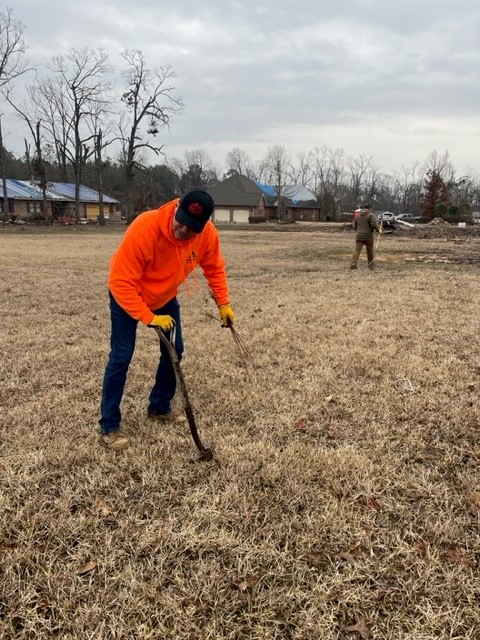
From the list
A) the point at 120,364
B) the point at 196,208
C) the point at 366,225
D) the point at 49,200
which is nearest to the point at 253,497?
the point at 120,364

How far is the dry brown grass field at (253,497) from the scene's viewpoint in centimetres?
205

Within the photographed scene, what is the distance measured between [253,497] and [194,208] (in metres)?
1.76

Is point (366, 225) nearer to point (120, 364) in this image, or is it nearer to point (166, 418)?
point (166, 418)

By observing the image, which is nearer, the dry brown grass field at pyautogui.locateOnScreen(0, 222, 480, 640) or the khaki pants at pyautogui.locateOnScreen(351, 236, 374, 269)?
the dry brown grass field at pyautogui.locateOnScreen(0, 222, 480, 640)

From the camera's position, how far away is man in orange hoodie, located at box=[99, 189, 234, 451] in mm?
2918

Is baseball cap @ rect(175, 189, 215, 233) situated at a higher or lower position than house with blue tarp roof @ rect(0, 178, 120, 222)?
lower

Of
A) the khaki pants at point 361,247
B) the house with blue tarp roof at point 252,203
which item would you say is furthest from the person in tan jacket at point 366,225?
the house with blue tarp roof at point 252,203

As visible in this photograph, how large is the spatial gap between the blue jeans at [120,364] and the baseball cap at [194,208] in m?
0.78

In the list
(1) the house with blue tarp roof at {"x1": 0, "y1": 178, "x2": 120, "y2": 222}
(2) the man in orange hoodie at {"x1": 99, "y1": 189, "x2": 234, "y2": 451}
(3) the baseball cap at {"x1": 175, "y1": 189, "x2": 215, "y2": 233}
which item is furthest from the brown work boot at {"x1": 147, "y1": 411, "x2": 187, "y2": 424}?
(1) the house with blue tarp roof at {"x1": 0, "y1": 178, "x2": 120, "y2": 222}

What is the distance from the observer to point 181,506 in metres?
2.70

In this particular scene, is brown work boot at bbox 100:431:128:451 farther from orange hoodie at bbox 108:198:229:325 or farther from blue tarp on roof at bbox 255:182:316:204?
blue tarp on roof at bbox 255:182:316:204

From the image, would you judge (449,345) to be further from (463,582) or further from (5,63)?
(5,63)

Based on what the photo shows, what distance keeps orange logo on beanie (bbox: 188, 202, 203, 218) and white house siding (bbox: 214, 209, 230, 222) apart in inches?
2462

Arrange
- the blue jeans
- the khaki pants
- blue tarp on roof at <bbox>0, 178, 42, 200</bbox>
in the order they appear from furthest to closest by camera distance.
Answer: blue tarp on roof at <bbox>0, 178, 42, 200</bbox> < the khaki pants < the blue jeans
